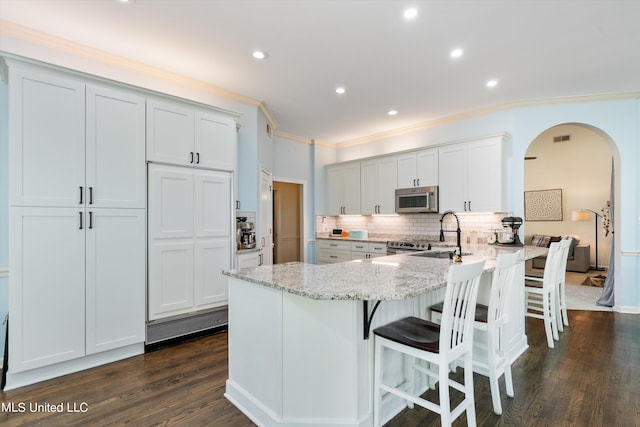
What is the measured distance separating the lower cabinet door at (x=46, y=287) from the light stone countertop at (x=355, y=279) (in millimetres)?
1457

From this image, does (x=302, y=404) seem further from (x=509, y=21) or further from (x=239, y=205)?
(x=509, y=21)

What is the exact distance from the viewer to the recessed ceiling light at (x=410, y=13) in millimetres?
2415

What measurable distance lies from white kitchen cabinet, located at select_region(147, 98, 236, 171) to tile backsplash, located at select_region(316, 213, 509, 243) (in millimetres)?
3412

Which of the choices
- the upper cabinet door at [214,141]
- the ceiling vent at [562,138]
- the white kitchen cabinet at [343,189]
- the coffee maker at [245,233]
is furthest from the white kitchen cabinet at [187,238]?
the ceiling vent at [562,138]

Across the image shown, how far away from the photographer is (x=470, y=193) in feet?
14.8

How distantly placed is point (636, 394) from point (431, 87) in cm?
346

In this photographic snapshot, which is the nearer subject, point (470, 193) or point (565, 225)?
point (470, 193)

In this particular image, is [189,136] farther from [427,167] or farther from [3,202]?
[427,167]

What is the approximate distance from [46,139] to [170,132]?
0.95 m

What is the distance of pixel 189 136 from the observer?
3.19 metres

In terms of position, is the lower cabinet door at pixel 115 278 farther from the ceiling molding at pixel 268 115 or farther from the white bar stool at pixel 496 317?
the white bar stool at pixel 496 317

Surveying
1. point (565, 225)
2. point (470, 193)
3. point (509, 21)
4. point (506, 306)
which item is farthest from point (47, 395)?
point (565, 225)

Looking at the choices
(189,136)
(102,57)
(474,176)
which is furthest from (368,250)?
(102,57)

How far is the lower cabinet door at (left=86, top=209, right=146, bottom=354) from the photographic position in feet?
8.52
